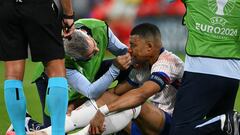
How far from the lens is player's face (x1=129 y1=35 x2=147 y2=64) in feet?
19.0

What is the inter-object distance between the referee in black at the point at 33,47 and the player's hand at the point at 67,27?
108 mm

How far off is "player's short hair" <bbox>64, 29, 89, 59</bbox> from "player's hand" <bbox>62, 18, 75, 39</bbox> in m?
0.48

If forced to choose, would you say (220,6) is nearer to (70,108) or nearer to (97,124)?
(97,124)

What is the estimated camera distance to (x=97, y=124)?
Result: 5402mm

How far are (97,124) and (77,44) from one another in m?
0.64

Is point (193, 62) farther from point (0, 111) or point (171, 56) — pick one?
point (0, 111)

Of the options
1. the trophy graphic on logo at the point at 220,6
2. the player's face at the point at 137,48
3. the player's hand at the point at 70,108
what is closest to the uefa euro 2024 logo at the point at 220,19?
the trophy graphic on logo at the point at 220,6

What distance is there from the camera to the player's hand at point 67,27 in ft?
16.5

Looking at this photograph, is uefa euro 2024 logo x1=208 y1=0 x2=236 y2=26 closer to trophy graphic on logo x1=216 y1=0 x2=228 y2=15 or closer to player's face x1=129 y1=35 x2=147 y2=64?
trophy graphic on logo x1=216 y1=0 x2=228 y2=15

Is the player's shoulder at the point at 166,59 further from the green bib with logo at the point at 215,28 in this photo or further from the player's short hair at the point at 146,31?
the green bib with logo at the point at 215,28

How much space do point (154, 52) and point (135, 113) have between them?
0.55m

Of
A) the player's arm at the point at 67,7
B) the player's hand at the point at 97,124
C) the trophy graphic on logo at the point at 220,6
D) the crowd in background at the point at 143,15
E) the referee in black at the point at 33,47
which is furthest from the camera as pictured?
the crowd in background at the point at 143,15

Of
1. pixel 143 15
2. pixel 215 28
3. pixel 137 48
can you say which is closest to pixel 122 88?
pixel 137 48

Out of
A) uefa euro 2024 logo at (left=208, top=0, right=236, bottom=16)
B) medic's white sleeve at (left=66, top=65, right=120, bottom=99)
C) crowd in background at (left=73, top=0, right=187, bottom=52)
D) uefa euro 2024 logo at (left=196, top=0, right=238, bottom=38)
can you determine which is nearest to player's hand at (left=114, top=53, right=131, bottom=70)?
medic's white sleeve at (left=66, top=65, right=120, bottom=99)
